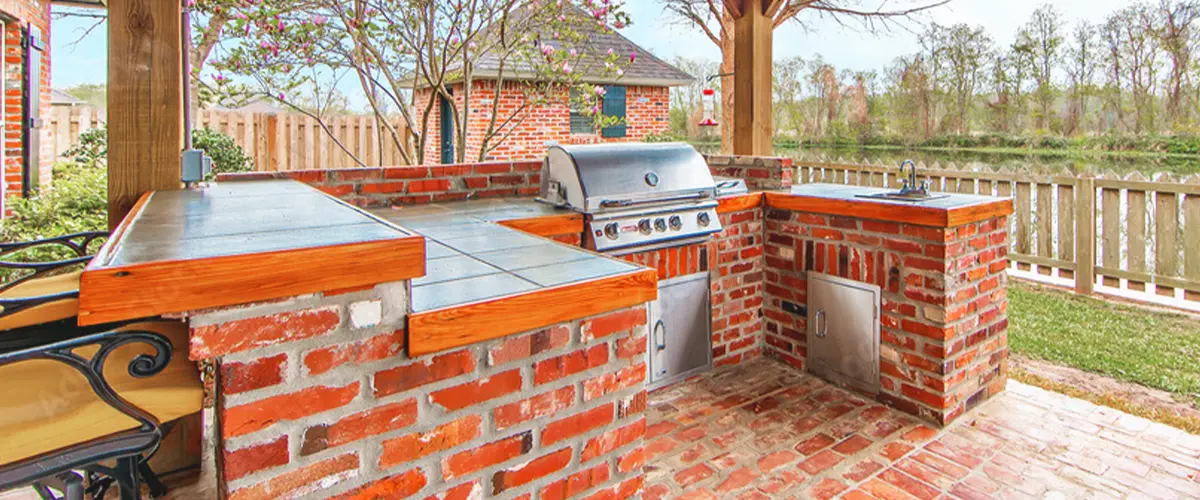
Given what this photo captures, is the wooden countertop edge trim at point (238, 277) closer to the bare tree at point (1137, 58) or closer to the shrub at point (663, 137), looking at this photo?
the shrub at point (663, 137)

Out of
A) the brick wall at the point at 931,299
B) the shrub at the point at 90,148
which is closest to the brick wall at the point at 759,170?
the brick wall at the point at 931,299

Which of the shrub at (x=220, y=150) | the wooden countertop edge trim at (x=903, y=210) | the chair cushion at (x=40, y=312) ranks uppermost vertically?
the shrub at (x=220, y=150)

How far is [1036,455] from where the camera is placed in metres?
2.61

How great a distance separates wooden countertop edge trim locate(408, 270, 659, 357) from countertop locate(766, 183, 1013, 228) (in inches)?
72.1

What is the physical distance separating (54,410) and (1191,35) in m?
13.6

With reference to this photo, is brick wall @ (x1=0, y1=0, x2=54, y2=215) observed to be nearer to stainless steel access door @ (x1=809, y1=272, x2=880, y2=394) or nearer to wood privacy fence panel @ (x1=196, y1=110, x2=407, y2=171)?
wood privacy fence panel @ (x1=196, y1=110, x2=407, y2=171)

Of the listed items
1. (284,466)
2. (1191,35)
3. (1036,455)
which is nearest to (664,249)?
(1036,455)

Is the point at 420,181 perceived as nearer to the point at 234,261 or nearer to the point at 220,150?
the point at 234,261

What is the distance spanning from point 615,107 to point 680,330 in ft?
32.6

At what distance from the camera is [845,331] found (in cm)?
331

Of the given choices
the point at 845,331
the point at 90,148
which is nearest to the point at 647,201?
the point at 845,331

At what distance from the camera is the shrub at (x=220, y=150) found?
711 cm

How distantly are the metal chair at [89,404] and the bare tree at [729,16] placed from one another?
9.25 m

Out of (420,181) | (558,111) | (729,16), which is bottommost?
(420,181)
